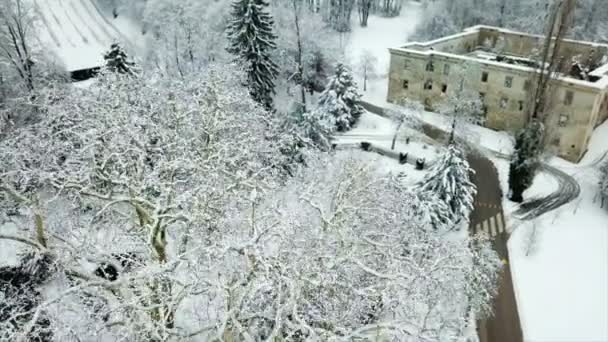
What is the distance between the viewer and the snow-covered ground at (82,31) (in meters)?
61.4

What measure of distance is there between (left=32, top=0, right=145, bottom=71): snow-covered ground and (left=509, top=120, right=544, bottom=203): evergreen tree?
139ft

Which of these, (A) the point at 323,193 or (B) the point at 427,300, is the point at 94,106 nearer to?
(A) the point at 323,193

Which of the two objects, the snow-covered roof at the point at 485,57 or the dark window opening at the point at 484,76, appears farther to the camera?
the dark window opening at the point at 484,76

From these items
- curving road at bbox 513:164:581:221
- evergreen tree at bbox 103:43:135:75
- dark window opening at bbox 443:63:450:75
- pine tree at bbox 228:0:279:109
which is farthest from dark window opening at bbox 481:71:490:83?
evergreen tree at bbox 103:43:135:75

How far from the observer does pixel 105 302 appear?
15.8 metres

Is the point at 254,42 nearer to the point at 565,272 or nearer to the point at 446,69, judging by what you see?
the point at 446,69

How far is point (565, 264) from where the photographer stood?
28359 millimetres

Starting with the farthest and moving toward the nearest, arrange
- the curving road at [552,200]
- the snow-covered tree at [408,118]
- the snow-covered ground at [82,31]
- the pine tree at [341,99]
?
the snow-covered ground at [82,31], the pine tree at [341,99], the snow-covered tree at [408,118], the curving road at [552,200]

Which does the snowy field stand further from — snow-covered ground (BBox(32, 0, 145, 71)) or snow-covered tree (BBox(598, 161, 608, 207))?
snow-covered ground (BBox(32, 0, 145, 71))

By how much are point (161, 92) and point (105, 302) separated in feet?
46.5

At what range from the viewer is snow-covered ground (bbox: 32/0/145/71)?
61.4m

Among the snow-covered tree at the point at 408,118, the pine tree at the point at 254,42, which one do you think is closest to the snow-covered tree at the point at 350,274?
the snow-covered tree at the point at 408,118

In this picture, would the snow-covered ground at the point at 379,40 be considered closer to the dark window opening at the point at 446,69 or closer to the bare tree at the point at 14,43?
the dark window opening at the point at 446,69

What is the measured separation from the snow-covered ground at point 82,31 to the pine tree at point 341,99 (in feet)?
83.8
